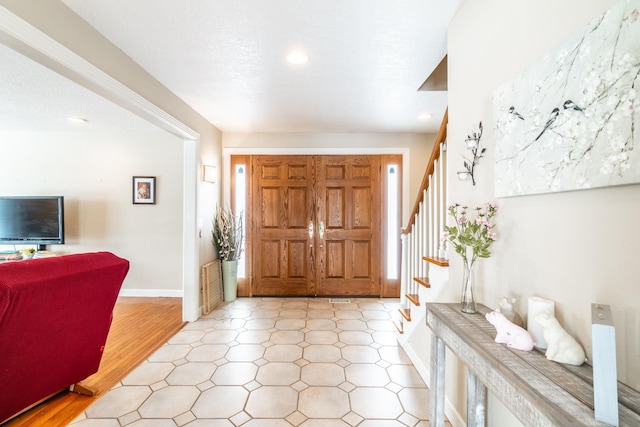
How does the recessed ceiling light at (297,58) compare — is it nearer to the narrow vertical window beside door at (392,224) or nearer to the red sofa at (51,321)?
the red sofa at (51,321)

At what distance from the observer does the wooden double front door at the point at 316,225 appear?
433 cm

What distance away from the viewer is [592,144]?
0.85m

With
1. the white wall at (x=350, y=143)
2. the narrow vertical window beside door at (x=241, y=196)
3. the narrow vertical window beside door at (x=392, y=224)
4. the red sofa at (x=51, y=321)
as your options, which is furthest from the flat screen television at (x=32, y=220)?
the narrow vertical window beside door at (x=392, y=224)

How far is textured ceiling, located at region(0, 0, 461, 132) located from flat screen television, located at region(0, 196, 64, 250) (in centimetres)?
137

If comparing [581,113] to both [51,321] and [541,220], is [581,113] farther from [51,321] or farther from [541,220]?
[51,321]

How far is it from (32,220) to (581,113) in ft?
18.7

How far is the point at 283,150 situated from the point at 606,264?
3.87 metres

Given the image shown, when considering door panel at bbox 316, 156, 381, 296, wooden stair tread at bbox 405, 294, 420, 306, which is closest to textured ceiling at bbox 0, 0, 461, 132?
door panel at bbox 316, 156, 381, 296

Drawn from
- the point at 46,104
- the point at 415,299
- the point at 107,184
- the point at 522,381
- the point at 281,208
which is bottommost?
the point at 415,299

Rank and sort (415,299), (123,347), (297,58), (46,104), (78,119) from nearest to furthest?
(297,58)
(415,299)
(123,347)
(46,104)
(78,119)

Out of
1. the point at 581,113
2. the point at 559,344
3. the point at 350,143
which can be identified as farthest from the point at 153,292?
the point at 581,113

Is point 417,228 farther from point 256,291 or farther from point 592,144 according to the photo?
→ point 256,291

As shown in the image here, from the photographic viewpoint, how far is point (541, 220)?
43.0 inches

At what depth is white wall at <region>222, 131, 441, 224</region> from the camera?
4293 mm
